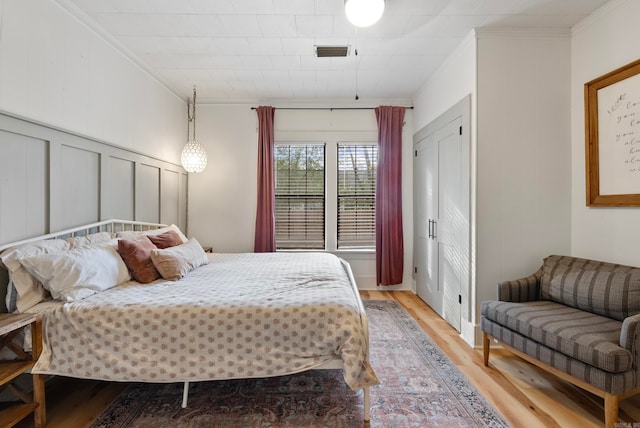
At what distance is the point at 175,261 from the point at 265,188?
80.4 inches

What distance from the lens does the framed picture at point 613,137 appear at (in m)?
2.14

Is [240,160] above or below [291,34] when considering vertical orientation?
below

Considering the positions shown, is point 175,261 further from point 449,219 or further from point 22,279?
point 449,219

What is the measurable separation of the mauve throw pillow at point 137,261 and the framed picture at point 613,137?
3514 millimetres

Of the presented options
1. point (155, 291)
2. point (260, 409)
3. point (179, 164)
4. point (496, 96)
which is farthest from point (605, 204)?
point (179, 164)

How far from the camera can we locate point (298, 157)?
4.50 m

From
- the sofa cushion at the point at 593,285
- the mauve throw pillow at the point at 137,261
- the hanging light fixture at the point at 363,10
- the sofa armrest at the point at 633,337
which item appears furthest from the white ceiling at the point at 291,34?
the sofa armrest at the point at 633,337

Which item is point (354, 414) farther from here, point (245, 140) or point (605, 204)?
point (245, 140)

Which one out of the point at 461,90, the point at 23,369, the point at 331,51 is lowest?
the point at 23,369

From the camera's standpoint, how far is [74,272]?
1808mm

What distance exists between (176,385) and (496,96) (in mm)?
3417

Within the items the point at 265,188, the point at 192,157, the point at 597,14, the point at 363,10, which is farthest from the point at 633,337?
the point at 192,157

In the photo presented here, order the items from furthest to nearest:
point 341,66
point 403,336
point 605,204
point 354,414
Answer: point 341,66 < point 403,336 < point 605,204 < point 354,414

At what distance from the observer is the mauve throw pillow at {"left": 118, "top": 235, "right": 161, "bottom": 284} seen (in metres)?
2.25
